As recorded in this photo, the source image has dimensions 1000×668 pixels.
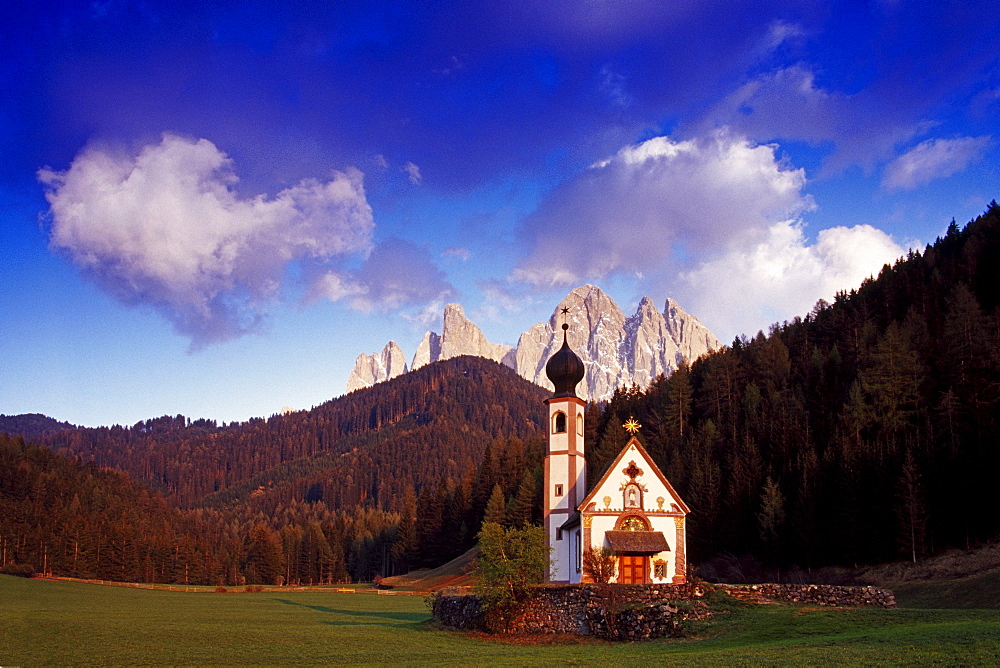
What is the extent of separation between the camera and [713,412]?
87.9m

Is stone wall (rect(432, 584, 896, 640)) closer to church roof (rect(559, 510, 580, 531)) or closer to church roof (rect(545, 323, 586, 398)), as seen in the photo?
church roof (rect(559, 510, 580, 531))

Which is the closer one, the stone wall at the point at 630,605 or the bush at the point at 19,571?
the stone wall at the point at 630,605

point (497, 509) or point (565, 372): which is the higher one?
point (565, 372)

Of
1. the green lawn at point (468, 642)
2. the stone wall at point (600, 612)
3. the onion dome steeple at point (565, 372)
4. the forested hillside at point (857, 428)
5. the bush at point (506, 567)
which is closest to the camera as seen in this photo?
the green lawn at point (468, 642)

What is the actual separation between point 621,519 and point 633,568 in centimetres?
279

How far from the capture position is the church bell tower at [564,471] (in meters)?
50.3

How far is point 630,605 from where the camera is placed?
34.2 meters

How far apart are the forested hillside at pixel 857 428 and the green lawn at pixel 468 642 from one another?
27506mm

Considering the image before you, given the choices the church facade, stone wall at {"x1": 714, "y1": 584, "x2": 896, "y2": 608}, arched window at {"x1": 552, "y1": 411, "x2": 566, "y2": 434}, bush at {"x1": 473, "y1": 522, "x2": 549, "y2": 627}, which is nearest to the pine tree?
the church facade

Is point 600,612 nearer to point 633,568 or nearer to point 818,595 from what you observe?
point 818,595

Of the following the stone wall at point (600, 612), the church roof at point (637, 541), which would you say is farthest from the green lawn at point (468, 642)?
the church roof at point (637, 541)

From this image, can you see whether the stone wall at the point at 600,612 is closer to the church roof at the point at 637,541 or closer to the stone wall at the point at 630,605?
the stone wall at the point at 630,605

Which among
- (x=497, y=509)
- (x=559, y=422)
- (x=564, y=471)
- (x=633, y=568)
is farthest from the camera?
(x=497, y=509)

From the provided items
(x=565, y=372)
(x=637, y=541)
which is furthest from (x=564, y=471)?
(x=637, y=541)
